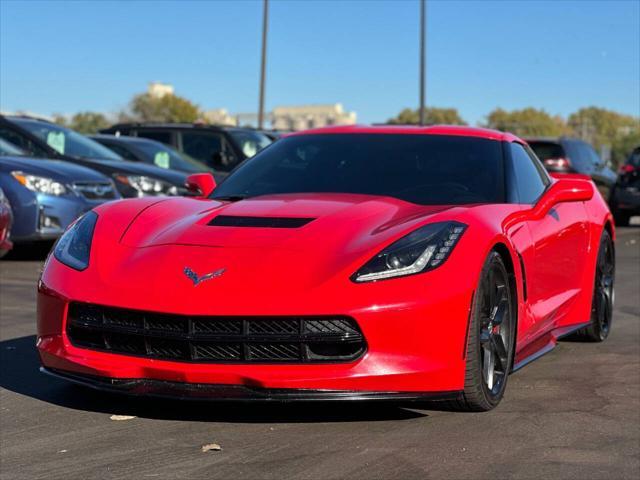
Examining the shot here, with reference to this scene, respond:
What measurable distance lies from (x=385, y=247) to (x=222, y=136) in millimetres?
15566

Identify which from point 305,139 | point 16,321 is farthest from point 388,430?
point 16,321

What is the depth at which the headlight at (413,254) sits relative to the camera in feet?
15.8

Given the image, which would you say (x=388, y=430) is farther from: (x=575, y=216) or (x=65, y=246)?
(x=575, y=216)

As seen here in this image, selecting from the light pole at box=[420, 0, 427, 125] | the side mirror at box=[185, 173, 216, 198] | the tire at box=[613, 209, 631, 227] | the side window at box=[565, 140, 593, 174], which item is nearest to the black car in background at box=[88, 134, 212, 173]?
the side window at box=[565, 140, 593, 174]

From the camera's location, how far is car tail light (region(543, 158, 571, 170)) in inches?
866

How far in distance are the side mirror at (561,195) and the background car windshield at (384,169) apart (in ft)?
0.80

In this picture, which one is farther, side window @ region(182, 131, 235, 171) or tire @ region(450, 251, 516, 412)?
side window @ region(182, 131, 235, 171)

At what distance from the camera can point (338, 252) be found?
4.96 metres

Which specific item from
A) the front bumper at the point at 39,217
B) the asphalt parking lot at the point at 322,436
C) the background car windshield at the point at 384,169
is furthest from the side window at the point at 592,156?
the asphalt parking lot at the point at 322,436

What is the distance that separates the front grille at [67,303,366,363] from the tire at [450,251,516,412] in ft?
1.72

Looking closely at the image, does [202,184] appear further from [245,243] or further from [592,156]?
[592,156]

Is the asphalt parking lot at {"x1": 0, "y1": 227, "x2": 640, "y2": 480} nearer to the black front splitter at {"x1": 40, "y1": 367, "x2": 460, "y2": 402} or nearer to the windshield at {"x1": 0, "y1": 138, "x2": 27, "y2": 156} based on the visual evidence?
the black front splitter at {"x1": 40, "y1": 367, "x2": 460, "y2": 402}

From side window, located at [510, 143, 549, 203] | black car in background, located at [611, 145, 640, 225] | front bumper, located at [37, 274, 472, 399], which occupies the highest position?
side window, located at [510, 143, 549, 203]

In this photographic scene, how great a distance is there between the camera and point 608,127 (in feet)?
631
